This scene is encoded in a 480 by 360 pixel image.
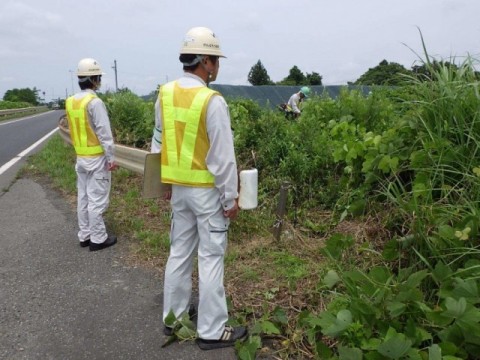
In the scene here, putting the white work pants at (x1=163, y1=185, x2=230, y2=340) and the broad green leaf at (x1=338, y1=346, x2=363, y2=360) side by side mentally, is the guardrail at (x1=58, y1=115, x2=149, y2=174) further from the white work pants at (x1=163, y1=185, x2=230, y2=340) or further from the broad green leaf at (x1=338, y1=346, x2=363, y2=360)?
the broad green leaf at (x1=338, y1=346, x2=363, y2=360)

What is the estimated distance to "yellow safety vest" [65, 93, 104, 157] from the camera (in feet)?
15.4

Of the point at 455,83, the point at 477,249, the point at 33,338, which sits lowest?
the point at 33,338

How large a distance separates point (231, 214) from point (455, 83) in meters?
2.07

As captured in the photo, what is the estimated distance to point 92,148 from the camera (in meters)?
4.75

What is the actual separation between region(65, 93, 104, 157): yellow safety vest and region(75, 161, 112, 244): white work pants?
0.55 ft

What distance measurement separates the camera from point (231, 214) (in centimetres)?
287

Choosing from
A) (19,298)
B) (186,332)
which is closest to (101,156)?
(19,298)

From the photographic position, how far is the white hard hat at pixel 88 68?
4.76m

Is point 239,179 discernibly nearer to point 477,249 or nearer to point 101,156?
point 477,249

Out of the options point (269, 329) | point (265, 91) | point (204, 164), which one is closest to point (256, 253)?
point (269, 329)

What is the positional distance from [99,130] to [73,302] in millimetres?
1971

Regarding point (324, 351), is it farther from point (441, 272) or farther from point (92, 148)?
point (92, 148)

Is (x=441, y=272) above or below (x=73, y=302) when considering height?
above

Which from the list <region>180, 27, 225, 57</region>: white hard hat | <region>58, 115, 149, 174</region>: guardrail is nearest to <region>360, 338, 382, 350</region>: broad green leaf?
<region>180, 27, 225, 57</region>: white hard hat
